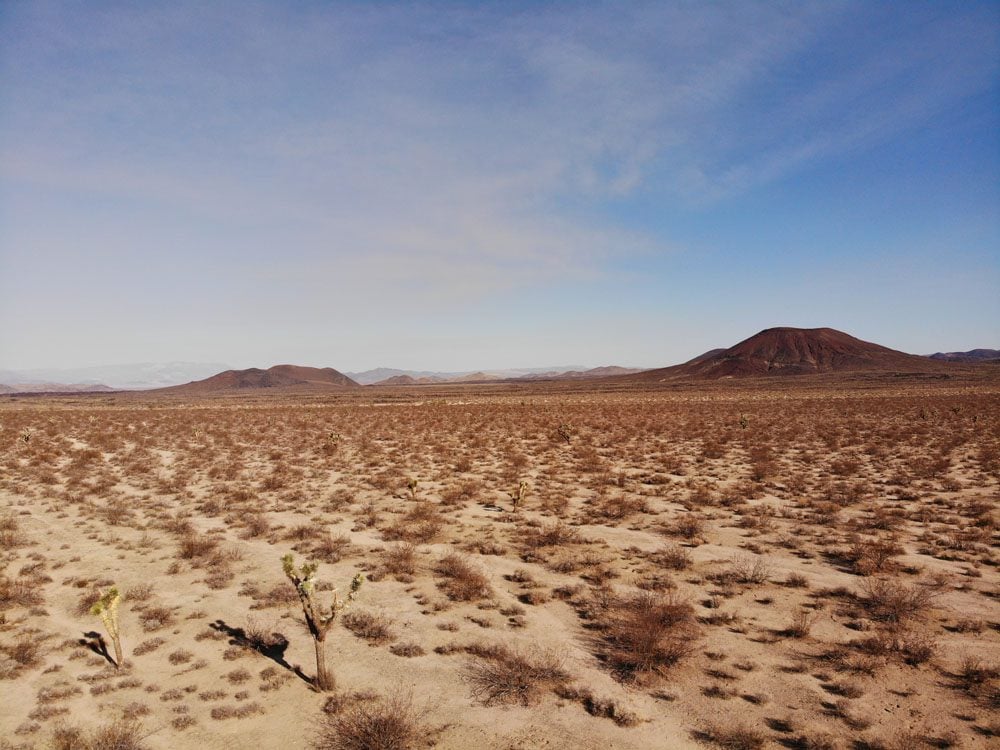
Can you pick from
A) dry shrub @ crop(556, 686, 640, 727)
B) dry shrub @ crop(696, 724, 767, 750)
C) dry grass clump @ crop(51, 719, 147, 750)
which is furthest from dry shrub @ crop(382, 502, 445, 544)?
dry shrub @ crop(696, 724, 767, 750)

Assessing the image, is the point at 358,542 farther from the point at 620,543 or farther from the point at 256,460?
the point at 256,460

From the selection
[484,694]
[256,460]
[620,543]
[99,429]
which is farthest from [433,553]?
[99,429]

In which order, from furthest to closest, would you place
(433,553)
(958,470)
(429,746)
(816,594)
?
(958,470) → (433,553) → (816,594) → (429,746)

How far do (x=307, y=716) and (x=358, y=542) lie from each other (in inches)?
241

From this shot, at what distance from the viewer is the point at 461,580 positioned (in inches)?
367

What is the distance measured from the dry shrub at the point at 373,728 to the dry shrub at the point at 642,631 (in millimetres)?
2552

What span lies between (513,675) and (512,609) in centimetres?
199

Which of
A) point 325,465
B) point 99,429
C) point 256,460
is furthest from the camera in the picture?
point 99,429

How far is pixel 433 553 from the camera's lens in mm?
11055

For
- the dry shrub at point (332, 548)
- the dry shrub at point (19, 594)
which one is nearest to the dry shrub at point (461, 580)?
the dry shrub at point (332, 548)

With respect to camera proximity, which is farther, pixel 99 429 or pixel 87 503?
pixel 99 429

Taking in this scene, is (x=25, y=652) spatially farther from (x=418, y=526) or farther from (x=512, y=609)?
(x=418, y=526)

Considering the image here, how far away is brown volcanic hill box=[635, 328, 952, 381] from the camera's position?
422ft

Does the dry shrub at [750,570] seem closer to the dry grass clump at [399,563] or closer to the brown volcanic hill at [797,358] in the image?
the dry grass clump at [399,563]
